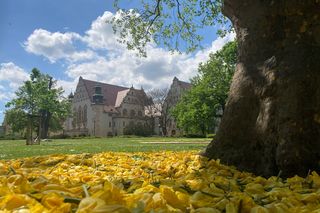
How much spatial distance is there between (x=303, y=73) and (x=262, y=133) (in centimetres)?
84

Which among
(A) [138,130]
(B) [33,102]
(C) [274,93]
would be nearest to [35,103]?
(B) [33,102]

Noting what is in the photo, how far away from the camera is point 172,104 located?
8269 centimetres

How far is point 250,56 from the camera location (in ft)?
16.8

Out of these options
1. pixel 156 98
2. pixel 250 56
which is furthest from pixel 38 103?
pixel 250 56

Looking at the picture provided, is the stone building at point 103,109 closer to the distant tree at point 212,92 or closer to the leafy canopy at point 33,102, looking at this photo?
the leafy canopy at point 33,102

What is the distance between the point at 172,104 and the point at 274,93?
257 feet

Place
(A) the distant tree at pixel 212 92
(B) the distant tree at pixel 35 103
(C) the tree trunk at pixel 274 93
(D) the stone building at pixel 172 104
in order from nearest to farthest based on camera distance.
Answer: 1. (C) the tree trunk at pixel 274 93
2. (A) the distant tree at pixel 212 92
3. (B) the distant tree at pixel 35 103
4. (D) the stone building at pixel 172 104

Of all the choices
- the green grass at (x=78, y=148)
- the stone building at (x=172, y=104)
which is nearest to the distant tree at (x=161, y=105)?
the stone building at (x=172, y=104)

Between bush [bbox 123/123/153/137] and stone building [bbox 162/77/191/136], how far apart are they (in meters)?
4.39

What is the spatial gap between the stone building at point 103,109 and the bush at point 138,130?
2.47 m

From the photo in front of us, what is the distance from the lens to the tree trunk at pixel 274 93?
13.0 feet

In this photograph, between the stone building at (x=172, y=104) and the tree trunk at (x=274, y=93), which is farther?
the stone building at (x=172, y=104)

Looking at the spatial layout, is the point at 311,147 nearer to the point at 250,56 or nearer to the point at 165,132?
the point at 250,56

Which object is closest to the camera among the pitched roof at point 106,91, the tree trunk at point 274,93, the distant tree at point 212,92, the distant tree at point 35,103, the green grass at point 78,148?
the tree trunk at point 274,93
